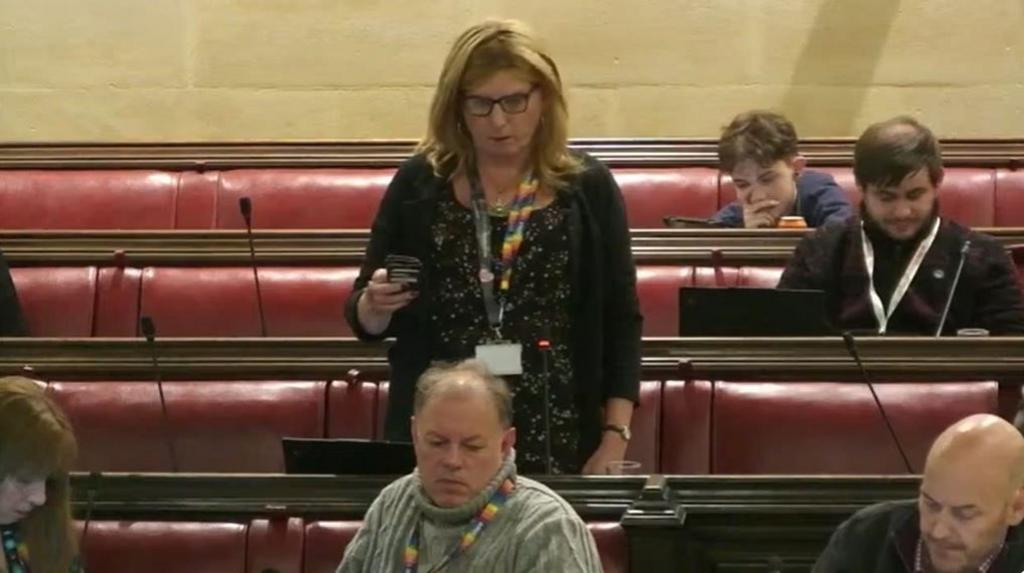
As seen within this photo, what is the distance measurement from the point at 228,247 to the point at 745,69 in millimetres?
2106

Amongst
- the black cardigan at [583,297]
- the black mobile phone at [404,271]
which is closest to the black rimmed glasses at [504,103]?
the black cardigan at [583,297]

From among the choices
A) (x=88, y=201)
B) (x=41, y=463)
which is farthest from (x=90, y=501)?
(x=88, y=201)

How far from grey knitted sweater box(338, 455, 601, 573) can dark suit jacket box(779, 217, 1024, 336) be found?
4.48 feet

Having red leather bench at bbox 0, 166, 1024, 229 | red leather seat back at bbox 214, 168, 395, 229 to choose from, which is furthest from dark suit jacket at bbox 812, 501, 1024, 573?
red leather seat back at bbox 214, 168, 395, 229

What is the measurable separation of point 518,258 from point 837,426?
2.40ft

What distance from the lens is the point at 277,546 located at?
2.72m

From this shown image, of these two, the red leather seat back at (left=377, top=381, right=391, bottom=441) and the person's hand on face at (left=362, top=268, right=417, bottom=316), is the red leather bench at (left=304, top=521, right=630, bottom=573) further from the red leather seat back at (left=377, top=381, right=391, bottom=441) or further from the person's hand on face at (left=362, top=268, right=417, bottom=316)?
the red leather seat back at (left=377, top=381, right=391, bottom=441)

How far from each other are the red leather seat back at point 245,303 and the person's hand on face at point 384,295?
127cm

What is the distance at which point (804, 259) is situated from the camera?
3.73 m

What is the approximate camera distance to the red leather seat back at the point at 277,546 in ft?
8.92

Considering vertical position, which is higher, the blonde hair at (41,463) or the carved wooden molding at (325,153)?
the carved wooden molding at (325,153)

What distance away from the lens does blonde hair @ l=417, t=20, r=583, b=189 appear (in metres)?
2.83

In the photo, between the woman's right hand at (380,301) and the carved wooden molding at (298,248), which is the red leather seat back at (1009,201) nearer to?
the carved wooden molding at (298,248)

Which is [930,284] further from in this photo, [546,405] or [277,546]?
[277,546]
